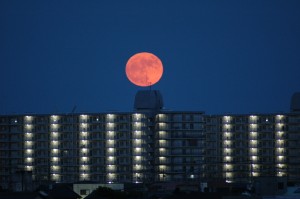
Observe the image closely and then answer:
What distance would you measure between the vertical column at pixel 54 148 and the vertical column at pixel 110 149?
7855 mm

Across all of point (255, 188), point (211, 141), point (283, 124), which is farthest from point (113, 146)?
point (255, 188)

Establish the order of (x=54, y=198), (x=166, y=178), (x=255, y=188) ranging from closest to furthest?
(x=54, y=198), (x=255, y=188), (x=166, y=178)

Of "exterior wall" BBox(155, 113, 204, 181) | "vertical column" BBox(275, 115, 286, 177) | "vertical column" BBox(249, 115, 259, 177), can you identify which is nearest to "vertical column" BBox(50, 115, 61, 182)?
"exterior wall" BBox(155, 113, 204, 181)

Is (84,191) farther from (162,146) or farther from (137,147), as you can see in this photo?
(162,146)

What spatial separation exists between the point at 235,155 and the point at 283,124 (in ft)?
29.2

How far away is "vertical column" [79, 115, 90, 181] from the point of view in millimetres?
149875

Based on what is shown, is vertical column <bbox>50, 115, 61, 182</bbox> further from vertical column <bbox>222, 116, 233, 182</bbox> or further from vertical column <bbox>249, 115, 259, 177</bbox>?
vertical column <bbox>249, 115, 259, 177</bbox>

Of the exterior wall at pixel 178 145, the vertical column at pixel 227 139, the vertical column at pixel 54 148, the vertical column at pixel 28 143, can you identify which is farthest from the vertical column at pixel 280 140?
the vertical column at pixel 28 143

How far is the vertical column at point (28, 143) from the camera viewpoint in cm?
15250

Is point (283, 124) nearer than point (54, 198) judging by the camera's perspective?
No

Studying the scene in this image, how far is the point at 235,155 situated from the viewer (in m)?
156

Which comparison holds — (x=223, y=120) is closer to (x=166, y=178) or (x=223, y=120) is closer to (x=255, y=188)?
(x=166, y=178)

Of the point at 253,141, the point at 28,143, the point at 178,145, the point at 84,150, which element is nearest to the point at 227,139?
the point at 253,141

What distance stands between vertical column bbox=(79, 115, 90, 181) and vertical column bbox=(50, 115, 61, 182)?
3.59 m
